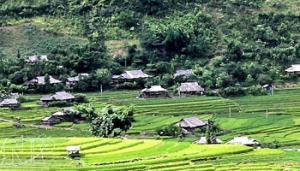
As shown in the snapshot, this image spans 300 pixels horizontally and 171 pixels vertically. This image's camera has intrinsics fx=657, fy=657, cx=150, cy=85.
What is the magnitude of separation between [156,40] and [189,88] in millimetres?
11836

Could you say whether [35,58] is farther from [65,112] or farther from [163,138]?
[163,138]

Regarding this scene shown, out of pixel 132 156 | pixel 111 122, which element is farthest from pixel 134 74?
pixel 132 156

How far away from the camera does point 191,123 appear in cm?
5019

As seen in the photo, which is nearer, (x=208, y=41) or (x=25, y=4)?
(x=208, y=41)

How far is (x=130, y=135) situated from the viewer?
48.0 meters

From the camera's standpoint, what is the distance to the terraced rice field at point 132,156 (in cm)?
3014

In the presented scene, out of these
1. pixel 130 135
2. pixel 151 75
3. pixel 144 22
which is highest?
pixel 144 22

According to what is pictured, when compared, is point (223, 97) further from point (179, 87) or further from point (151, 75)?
point (151, 75)

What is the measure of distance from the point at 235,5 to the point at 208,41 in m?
9.30

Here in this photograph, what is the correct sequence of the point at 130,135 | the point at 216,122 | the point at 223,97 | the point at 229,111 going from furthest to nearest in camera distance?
the point at 223,97
the point at 229,111
the point at 216,122
the point at 130,135

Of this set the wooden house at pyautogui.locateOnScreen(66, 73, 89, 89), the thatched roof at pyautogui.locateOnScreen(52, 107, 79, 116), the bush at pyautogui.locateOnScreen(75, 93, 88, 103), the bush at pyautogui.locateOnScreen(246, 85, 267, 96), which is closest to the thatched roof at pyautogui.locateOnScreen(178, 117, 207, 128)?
the thatched roof at pyautogui.locateOnScreen(52, 107, 79, 116)

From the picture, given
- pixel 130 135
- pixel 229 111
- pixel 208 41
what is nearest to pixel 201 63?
pixel 208 41

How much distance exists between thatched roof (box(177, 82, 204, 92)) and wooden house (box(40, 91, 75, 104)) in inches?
409

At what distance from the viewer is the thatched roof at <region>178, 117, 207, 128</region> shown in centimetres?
5000
